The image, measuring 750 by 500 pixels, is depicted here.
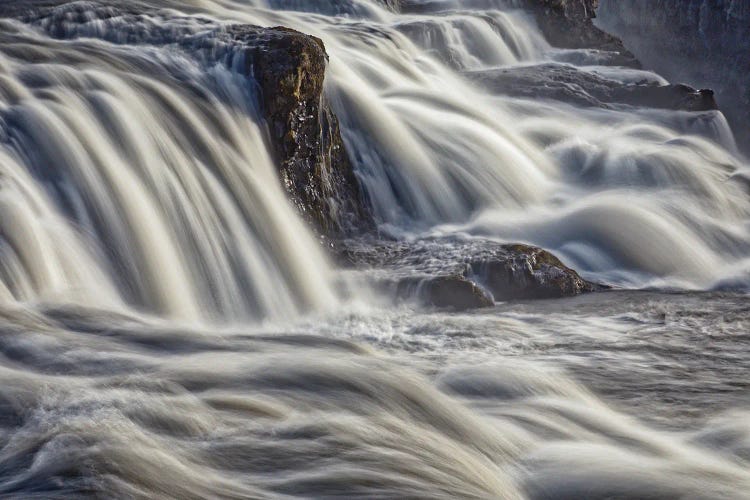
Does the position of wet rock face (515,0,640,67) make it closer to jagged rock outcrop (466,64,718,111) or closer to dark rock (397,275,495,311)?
jagged rock outcrop (466,64,718,111)

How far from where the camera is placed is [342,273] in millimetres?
6875

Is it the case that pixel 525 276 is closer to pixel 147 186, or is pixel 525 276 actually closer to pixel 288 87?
pixel 288 87

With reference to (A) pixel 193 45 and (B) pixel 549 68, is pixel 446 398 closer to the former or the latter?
(A) pixel 193 45

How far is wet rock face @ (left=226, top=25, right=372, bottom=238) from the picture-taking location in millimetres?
7301

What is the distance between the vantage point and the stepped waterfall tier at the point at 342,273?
357 centimetres

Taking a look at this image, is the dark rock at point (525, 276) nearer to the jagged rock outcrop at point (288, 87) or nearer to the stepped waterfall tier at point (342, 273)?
the stepped waterfall tier at point (342, 273)

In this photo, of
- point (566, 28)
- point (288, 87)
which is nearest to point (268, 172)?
point (288, 87)

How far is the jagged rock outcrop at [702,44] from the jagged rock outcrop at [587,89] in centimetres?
219

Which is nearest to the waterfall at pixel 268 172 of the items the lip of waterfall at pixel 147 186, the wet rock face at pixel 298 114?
the lip of waterfall at pixel 147 186

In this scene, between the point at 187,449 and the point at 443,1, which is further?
the point at 443,1

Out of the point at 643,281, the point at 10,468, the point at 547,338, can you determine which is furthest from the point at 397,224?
the point at 10,468

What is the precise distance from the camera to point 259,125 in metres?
7.28

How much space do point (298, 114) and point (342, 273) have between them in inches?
50.8

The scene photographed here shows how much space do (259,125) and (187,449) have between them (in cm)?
421
